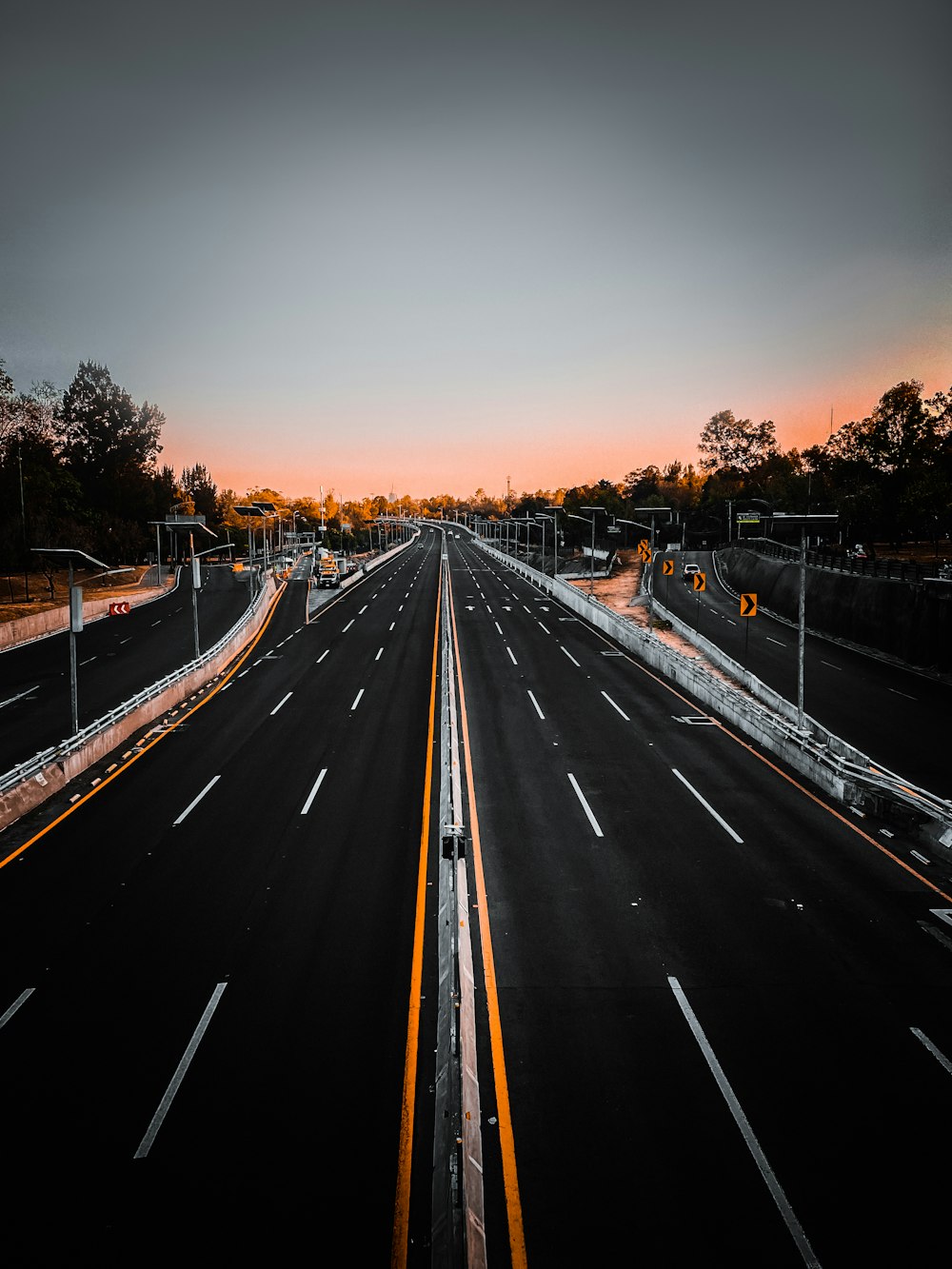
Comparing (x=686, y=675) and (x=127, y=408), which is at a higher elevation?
(x=127, y=408)

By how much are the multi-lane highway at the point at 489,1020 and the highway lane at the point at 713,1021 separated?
44 mm

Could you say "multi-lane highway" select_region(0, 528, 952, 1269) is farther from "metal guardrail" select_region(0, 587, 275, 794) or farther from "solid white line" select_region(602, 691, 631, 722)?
"solid white line" select_region(602, 691, 631, 722)

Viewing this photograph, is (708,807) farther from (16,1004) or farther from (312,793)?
(16,1004)

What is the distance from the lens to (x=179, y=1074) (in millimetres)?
9125

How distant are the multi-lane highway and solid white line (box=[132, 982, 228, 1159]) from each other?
0.04 m

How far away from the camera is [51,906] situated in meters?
13.3

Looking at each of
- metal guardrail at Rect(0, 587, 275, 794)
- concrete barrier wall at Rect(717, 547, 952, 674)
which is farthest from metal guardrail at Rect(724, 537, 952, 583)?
metal guardrail at Rect(0, 587, 275, 794)

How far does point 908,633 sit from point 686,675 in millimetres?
14891

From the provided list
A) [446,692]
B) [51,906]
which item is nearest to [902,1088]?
[51,906]

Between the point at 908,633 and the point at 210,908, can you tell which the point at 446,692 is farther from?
the point at 908,633

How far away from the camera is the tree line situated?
6475 cm

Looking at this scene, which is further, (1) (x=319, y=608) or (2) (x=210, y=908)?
(1) (x=319, y=608)

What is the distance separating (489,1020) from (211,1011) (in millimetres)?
4145

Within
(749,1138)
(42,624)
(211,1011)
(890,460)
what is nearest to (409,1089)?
(211,1011)
